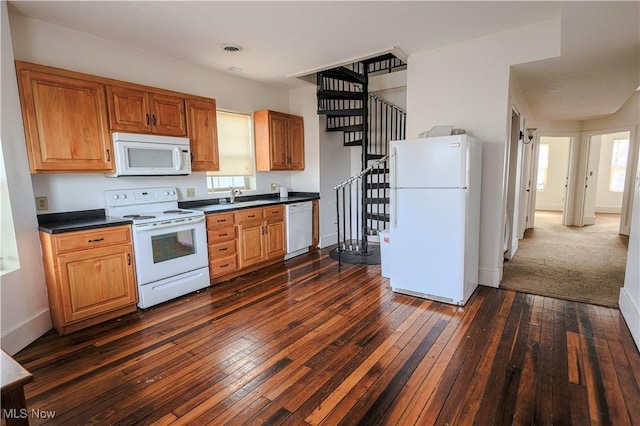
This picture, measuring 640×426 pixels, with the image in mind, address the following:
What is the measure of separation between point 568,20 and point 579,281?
2.75 meters

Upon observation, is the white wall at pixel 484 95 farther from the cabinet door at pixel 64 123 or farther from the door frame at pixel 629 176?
the door frame at pixel 629 176

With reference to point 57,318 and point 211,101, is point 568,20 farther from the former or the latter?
point 57,318

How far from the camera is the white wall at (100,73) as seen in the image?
276cm

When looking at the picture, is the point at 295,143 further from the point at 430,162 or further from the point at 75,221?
the point at 75,221

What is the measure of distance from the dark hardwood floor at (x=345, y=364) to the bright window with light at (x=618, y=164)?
8.11 m

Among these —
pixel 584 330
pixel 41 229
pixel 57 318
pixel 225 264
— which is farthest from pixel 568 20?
pixel 57 318

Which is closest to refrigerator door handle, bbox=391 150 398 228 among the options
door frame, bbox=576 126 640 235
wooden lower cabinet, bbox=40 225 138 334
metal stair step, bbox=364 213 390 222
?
metal stair step, bbox=364 213 390 222

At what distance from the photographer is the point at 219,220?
3.71 metres

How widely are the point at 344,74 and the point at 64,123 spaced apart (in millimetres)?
3167

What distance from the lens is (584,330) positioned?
256 centimetres

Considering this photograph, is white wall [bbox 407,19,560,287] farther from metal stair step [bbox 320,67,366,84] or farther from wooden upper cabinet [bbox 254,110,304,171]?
wooden upper cabinet [bbox 254,110,304,171]

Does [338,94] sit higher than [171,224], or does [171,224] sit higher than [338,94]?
[338,94]

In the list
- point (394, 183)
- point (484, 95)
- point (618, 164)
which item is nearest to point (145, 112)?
point (394, 183)

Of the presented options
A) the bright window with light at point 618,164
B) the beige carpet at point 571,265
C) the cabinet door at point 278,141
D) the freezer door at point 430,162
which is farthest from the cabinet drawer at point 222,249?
the bright window with light at point 618,164
